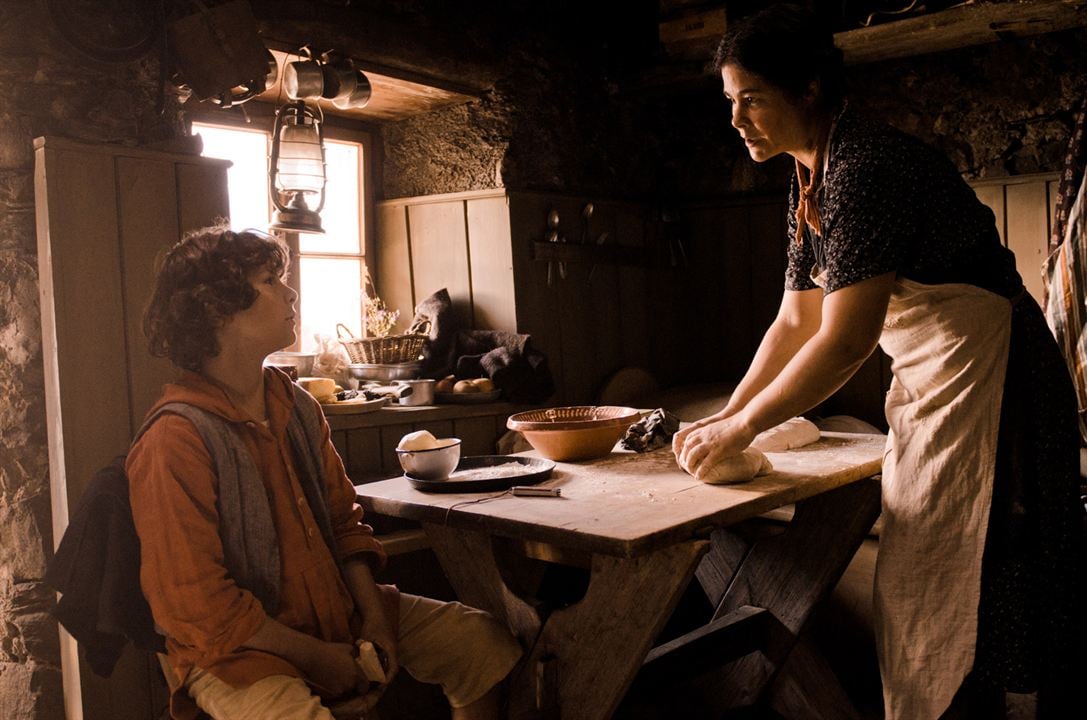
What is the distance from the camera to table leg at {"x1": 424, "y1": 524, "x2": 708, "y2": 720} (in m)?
1.87

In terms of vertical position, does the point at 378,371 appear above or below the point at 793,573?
above

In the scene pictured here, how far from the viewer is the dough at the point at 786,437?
2543 mm

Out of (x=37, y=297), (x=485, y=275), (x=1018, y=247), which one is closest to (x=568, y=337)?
(x=485, y=275)

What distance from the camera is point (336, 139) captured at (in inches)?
165

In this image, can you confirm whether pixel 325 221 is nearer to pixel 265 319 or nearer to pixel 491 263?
pixel 491 263

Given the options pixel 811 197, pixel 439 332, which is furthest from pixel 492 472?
pixel 439 332

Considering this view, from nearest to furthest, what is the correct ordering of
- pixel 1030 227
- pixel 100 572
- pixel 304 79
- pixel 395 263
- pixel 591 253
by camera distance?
pixel 100 572 < pixel 304 79 < pixel 1030 227 < pixel 395 263 < pixel 591 253

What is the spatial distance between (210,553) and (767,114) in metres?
1.48

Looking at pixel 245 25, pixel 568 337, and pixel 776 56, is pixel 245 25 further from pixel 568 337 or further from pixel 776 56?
A: pixel 568 337

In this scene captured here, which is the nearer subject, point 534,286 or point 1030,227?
point 1030,227

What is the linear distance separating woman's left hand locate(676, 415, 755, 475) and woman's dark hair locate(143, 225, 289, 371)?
1030 millimetres

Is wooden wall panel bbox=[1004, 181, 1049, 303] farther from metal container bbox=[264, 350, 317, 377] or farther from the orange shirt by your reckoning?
the orange shirt

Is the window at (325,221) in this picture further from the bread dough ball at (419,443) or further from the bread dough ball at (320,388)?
the bread dough ball at (419,443)

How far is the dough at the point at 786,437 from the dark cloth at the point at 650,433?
0.24 m
